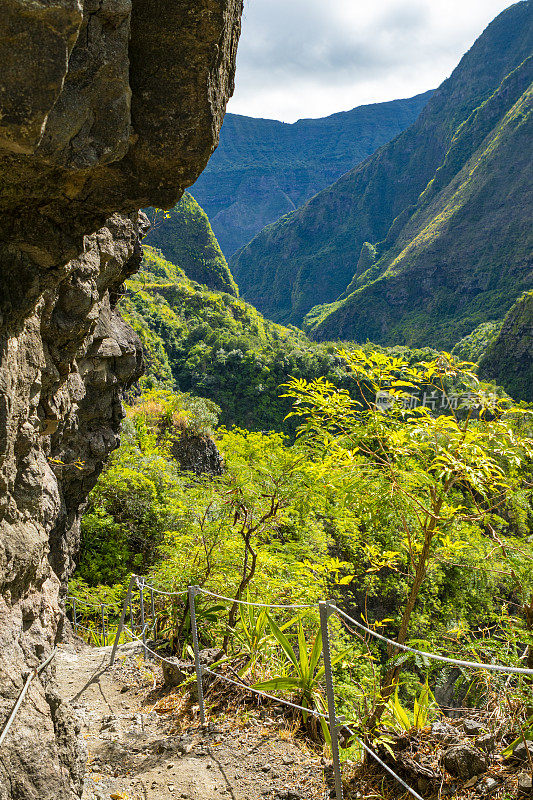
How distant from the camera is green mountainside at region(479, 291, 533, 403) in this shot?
49.1 meters

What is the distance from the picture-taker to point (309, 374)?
50.7 metres

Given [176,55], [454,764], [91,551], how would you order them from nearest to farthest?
1. [454,764]
2. [176,55]
3. [91,551]

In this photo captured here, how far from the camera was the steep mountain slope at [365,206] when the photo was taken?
114m

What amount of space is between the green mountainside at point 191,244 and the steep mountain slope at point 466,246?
30941 mm

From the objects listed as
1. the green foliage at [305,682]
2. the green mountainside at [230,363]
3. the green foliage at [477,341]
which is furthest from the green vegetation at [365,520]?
the green foliage at [477,341]

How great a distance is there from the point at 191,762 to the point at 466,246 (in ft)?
289

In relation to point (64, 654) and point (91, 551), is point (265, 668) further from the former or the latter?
point (91, 551)

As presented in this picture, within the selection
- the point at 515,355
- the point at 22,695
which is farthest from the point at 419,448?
the point at 515,355

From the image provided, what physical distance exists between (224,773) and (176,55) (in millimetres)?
4069

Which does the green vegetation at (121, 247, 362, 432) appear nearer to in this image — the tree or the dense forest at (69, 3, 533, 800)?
the dense forest at (69, 3, 533, 800)

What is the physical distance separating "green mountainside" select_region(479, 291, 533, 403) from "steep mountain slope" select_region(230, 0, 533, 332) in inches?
2087

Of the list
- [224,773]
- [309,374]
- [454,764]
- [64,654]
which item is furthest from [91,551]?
[309,374]

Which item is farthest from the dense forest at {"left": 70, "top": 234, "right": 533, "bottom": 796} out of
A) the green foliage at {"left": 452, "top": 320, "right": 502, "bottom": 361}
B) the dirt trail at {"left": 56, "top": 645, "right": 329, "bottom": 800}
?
the green foliage at {"left": 452, "top": 320, "right": 502, "bottom": 361}

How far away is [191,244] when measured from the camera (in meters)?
81.8
